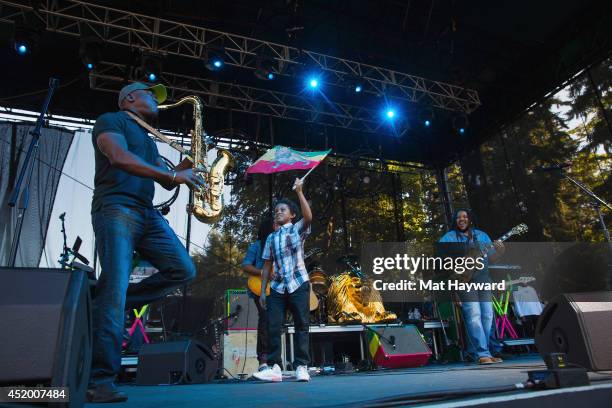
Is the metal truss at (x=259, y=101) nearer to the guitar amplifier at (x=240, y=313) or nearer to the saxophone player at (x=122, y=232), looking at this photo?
the guitar amplifier at (x=240, y=313)

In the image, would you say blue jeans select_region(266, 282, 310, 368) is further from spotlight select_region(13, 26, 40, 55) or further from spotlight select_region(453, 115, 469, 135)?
spotlight select_region(453, 115, 469, 135)

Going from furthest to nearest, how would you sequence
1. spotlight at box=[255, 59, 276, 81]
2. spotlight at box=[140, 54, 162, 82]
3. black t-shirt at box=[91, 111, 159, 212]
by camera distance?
spotlight at box=[255, 59, 276, 81] < spotlight at box=[140, 54, 162, 82] < black t-shirt at box=[91, 111, 159, 212]

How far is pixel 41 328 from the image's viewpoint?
1.13 meters

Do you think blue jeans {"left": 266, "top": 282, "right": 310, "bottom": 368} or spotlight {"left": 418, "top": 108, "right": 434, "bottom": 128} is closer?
blue jeans {"left": 266, "top": 282, "right": 310, "bottom": 368}

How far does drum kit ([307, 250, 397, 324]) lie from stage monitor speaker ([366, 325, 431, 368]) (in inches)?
35.1

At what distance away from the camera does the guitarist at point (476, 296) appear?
15.6 feet

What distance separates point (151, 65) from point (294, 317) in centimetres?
615

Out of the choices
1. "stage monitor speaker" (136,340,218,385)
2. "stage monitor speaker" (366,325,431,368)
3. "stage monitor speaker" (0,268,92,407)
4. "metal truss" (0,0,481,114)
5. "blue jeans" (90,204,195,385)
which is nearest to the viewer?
"stage monitor speaker" (0,268,92,407)

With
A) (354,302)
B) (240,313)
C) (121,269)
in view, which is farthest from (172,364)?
(354,302)

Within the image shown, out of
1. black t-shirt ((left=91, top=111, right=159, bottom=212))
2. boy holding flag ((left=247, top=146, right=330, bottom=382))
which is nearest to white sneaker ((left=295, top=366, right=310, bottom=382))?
boy holding flag ((left=247, top=146, right=330, bottom=382))

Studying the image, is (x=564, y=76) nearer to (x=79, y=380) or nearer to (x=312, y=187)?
(x=312, y=187)

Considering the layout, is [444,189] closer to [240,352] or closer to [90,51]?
[240,352]

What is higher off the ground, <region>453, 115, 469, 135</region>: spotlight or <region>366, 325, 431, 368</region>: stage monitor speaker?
<region>453, 115, 469, 135</region>: spotlight

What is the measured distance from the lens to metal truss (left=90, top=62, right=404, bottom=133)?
8.82 metres
